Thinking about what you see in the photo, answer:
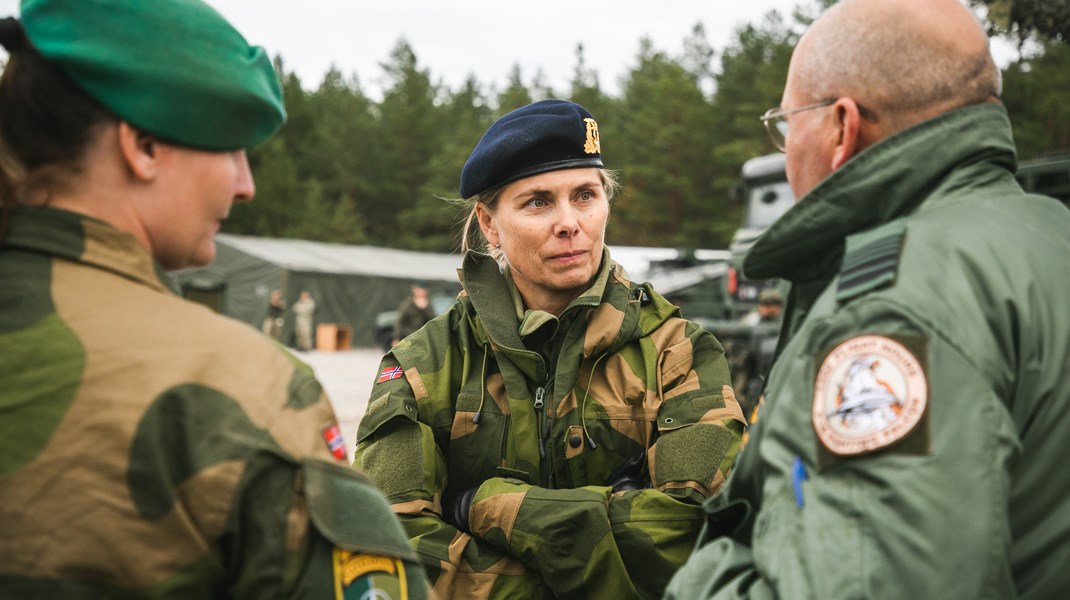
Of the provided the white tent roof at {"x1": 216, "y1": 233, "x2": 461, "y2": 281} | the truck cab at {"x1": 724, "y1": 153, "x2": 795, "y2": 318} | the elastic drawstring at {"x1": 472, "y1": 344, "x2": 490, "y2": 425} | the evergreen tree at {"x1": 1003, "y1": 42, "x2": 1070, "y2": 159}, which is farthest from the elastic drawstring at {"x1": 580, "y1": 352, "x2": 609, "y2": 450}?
the evergreen tree at {"x1": 1003, "y1": 42, "x2": 1070, "y2": 159}

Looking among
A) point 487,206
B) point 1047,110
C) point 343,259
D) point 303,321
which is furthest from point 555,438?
point 1047,110

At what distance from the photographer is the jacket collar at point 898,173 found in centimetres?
161

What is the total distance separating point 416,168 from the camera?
59656mm

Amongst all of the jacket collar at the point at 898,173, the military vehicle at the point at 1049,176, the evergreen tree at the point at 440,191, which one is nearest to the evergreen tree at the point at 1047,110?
the military vehicle at the point at 1049,176

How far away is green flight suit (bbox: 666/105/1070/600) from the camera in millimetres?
1321

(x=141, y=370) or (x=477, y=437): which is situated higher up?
(x=141, y=370)

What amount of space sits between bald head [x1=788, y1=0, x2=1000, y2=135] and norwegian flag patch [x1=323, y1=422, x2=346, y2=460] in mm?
1047

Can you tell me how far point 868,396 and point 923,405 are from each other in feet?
0.25

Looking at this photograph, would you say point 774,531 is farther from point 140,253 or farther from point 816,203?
point 140,253

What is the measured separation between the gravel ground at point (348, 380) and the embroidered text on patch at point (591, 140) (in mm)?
3887

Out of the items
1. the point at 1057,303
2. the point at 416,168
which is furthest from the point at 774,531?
the point at 416,168

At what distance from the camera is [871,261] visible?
1.49 meters

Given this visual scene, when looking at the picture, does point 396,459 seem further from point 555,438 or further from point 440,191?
point 440,191

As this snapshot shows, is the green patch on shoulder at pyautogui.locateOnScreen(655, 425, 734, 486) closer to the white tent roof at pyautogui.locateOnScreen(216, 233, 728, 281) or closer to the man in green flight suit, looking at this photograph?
the man in green flight suit
